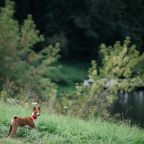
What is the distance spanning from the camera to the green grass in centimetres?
943

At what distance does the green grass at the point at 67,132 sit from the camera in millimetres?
9430

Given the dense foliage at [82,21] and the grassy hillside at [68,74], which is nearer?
the grassy hillside at [68,74]

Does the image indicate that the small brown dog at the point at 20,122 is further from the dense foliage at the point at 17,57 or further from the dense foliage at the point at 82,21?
the dense foliage at the point at 82,21

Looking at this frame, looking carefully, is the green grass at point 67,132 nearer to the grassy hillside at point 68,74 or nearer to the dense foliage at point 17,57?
the dense foliage at point 17,57

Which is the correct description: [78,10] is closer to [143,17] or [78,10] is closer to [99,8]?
[99,8]

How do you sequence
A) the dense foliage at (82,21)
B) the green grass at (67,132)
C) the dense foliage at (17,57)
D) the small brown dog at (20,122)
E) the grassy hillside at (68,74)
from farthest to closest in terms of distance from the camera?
the dense foliage at (82,21)
the grassy hillside at (68,74)
the dense foliage at (17,57)
the green grass at (67,132)
the small brown dog at (20,122)

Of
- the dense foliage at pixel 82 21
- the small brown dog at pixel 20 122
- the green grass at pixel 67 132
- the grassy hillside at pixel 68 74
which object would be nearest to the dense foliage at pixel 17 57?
the green grass at pixel 67 132

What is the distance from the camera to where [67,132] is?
10.0 m

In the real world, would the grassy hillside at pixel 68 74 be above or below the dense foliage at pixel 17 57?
above

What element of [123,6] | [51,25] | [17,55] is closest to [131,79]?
[17,55]

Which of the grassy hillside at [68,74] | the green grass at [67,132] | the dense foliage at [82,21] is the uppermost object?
the dense foliage at [82,21]

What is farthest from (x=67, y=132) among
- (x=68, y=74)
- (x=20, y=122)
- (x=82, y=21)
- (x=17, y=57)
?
(x=82, y=21)

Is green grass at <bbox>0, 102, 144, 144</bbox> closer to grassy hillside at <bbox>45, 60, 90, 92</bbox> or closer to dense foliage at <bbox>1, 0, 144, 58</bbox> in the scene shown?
grassy hillside at <bbox>45, 60, 90, 92</bbox>

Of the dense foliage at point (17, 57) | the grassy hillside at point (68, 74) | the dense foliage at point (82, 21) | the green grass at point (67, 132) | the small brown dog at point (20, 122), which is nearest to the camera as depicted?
the small brown dog at point (20, 122)
